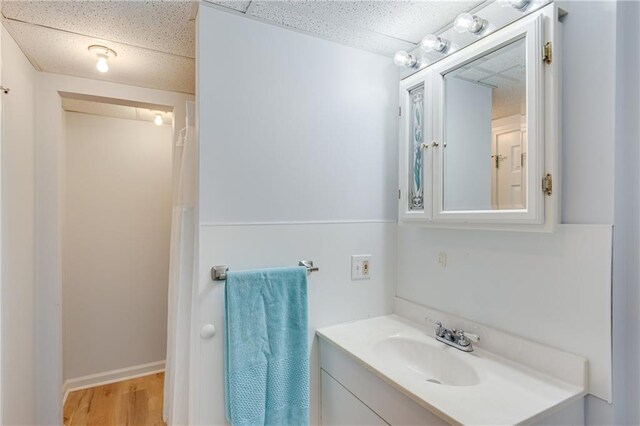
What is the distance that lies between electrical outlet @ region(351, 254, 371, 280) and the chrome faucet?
1.35 feet

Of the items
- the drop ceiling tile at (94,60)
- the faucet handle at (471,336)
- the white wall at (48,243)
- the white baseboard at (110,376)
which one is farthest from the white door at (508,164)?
the white baseboard at (110,376)

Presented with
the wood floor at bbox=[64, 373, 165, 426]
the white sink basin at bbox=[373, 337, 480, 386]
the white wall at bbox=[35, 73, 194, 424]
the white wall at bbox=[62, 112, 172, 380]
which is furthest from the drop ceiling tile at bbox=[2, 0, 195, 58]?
the wood floor at bbox=[64, 373, 165, 426]

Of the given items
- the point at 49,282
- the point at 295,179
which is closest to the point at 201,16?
the point at 295,179

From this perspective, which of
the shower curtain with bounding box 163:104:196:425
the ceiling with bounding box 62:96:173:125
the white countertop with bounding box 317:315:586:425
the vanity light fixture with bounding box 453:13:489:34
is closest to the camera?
the white countertop with bounding box 317:315:586:425

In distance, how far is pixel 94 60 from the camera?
5.70 feet

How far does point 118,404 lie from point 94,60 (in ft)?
7.58

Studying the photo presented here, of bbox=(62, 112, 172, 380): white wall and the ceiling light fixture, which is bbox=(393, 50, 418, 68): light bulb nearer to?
the ceiling light fixture

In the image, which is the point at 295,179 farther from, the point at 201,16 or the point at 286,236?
the point at 201,16

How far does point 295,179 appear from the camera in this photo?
4.92 feet

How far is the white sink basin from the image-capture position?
1240mm

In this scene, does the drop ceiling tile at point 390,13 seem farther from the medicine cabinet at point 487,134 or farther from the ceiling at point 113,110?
the ceiling at point 113,110

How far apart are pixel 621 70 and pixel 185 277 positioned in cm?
181

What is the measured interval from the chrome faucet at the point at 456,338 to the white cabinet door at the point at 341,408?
418mm

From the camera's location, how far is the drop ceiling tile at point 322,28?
1348 millimetres
